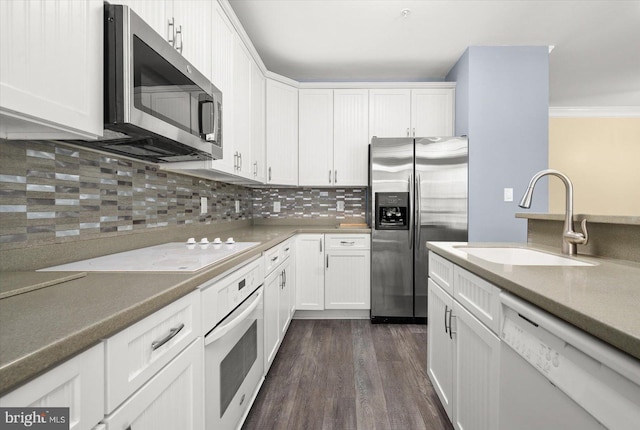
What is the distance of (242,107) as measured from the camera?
7.54 ft

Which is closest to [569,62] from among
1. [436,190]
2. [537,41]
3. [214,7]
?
[537,41]

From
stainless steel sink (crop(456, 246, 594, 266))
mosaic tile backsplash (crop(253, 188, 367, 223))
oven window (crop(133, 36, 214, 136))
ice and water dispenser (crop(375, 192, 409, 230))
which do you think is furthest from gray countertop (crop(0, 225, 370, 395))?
mosaic tile backsplash (crop(253, 188, 367, 223))

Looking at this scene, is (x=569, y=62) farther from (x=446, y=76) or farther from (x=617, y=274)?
(x=617, y=274)

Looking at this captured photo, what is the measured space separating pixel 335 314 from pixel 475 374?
1953 millimetres

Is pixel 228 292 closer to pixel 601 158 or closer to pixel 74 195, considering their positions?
pixel 74 195

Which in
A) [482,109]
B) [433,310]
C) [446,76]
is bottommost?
[433,310]

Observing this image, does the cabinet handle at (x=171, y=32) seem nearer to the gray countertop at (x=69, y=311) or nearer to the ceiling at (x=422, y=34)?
the gray countertop at (x=69, y=311)

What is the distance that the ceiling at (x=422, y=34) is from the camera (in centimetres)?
227

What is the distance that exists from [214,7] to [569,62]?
3.58 m

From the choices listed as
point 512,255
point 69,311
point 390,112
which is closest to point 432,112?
point 390,112

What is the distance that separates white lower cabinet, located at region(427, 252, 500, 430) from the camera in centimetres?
102

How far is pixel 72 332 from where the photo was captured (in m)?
0.50

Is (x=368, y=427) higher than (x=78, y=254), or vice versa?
(x=78, y=254)

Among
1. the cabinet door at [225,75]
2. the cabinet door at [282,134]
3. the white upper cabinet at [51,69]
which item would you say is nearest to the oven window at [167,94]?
the white upper cabinet at [51,69]
